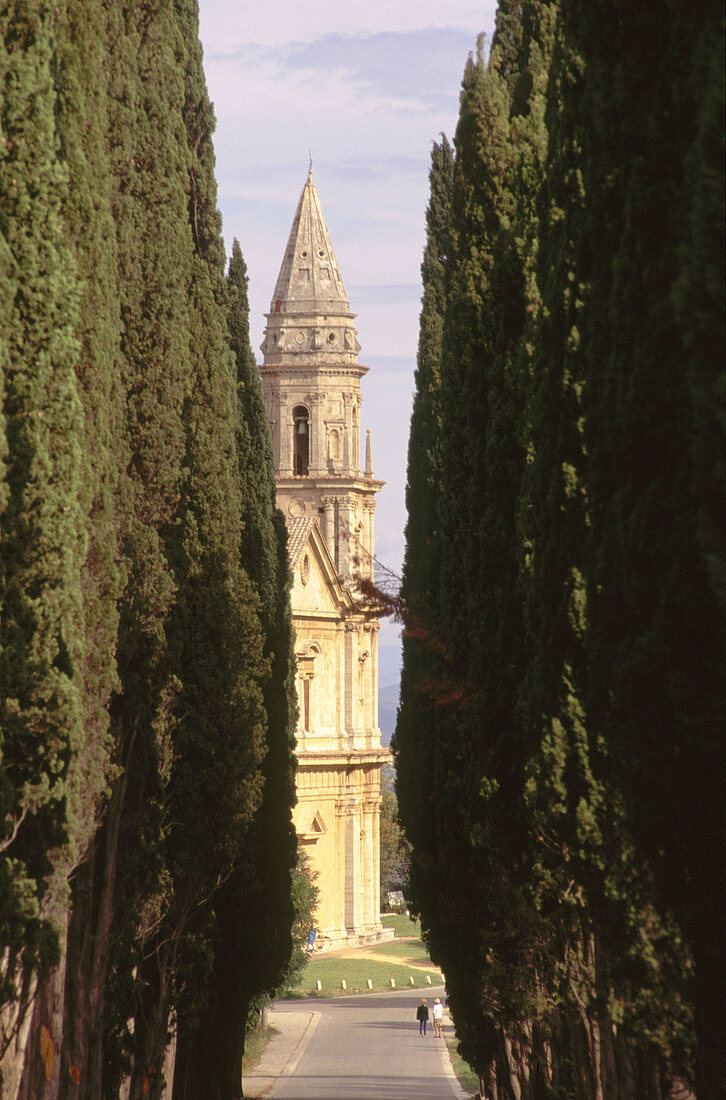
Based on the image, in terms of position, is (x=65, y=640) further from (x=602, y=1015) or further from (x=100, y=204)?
(x=602, y=1015)

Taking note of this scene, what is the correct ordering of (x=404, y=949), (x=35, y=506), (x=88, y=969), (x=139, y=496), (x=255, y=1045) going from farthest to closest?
(x=404, y=949) → (x=255, y=1045) → (x=139, y=496) → (x=88, y=969) → (x=35, y=506)

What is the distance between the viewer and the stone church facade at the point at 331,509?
6150 cm

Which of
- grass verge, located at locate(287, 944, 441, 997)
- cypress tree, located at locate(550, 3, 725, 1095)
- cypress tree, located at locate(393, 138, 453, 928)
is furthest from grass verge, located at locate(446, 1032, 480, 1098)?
cypress tree, located at locate(550, 3, 725, 1095)

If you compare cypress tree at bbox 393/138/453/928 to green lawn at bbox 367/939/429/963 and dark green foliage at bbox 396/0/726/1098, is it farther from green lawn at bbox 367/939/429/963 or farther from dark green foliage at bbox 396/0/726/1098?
green lawn at bbox 367/939/429/963

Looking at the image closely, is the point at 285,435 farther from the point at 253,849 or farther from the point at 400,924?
the point at 253,849

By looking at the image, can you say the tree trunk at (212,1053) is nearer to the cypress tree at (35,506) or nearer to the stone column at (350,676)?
the cypress tree at (35,506)

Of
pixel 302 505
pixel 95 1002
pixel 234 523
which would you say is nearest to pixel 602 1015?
pixel 95 1002

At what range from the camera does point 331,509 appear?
63594 mm

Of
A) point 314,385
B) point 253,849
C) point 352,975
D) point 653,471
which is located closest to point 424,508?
point 253,849

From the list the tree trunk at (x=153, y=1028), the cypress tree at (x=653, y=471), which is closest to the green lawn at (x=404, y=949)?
the tree trunk at (x=153, y=1028)

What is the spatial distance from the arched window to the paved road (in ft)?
76.7

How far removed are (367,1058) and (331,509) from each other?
31531 mm

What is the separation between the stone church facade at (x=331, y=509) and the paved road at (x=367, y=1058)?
13.6 m

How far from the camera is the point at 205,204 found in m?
17.6
